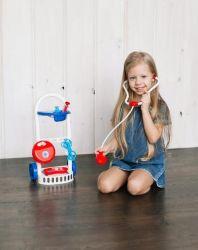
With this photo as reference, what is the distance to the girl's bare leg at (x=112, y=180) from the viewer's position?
58.7 inches

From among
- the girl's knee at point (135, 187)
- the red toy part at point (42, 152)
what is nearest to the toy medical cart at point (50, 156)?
the red toy part at point (42, 152)

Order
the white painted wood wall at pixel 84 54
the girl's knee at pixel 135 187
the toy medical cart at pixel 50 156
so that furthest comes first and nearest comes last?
the white painted wood wall at pixel 84 54 → the toy medical cart at pixel 50 156 → the girl's knee at pixel 135 187

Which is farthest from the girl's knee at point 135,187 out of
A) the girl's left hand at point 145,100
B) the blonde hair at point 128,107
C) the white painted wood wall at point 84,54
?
the white painted wood wall at point 84,54

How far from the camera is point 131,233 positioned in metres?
1.16

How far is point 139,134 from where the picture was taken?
1.55 meters

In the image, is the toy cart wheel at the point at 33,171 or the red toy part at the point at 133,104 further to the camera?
the toy cart wheel at the point at 33,171

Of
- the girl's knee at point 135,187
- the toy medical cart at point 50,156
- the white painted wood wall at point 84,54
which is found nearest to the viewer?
the girl's knee at point 135,187

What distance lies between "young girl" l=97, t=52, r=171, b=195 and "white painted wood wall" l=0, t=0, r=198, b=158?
449 millimetres

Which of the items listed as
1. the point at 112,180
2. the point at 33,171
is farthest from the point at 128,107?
the point at 33,171

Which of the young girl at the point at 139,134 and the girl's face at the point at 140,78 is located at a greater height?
the girl's face at the point at 140,78

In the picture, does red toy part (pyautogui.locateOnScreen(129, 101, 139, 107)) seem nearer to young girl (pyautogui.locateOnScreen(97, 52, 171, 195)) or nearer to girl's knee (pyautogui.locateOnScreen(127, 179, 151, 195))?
young girl (pyautogui.locateOnScreen(97, 52, 171, 195))

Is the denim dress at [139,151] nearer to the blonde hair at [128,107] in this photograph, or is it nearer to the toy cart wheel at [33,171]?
the blonde hair at [128,107]

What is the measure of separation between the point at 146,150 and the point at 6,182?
0.50 metres

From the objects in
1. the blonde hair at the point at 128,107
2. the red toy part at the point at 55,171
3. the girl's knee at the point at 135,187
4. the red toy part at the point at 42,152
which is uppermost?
the blonde hair at the point at 128,107
